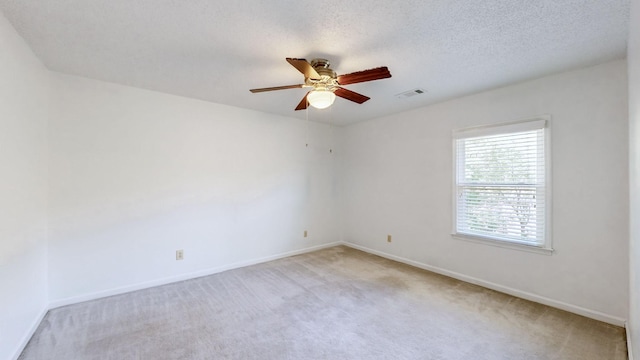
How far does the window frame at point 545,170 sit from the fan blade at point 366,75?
1.93m

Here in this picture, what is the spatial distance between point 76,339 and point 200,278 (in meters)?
1.41

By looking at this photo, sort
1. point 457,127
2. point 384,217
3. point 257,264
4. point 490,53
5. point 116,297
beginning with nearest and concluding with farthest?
point 490,53
point 116,297
point 457,127
point 257,264
point 384,217

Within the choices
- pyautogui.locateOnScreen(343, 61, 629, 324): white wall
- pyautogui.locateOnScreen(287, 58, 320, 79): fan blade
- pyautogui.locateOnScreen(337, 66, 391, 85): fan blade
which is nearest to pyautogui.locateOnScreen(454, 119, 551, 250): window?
pyautogui.locateOnScreen(343, 61, 629, 324): white wall

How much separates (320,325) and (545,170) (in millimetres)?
2808

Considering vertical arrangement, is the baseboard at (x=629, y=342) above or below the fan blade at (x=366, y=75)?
below

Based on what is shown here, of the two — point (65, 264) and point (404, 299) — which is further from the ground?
point (65, 264)

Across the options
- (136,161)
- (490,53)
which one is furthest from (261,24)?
(136,161)

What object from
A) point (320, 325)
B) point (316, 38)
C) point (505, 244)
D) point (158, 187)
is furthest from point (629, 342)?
point (158, 187)

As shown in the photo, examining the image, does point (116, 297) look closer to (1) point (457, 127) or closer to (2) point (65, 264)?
(2) point (65, 264)

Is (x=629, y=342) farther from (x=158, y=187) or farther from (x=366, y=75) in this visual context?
(x=158, y=187)

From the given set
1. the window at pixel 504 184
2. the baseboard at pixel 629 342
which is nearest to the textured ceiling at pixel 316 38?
the window at pixel 504 184

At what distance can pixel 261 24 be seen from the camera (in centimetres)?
188

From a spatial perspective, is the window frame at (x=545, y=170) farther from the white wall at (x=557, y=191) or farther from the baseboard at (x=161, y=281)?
the baseboard at (x=161, y=281)

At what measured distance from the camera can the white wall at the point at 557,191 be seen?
242cm
